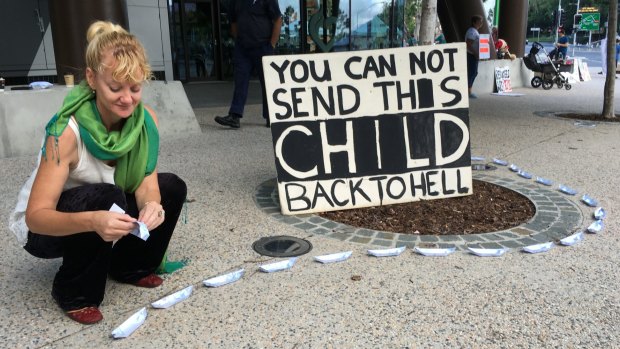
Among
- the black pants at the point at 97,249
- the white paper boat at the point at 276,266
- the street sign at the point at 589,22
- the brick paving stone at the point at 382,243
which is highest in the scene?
the street sign at the point at 589,22

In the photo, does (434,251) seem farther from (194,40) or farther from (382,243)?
(194,40)

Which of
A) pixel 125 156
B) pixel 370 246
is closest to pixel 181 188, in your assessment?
pixel 125 156

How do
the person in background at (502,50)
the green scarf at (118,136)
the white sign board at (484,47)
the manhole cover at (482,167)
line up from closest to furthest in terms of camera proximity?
1. the green scarf at (118,136)
2. the manhole cover at (482,167)
3. the white sign board at (484,47)
4. the person in background at (502,50)

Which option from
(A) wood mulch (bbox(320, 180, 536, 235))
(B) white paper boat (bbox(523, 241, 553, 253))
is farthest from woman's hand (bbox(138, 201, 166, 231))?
(B) white paper boat (bbox(523, 241, 553, 253))

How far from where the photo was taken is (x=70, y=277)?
2115 millimetres

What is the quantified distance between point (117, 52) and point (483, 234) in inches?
92.6

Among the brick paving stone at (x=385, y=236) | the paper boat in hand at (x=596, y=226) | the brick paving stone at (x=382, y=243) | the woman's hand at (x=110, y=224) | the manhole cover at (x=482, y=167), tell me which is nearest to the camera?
the woman's hand at (x=110, y=224)

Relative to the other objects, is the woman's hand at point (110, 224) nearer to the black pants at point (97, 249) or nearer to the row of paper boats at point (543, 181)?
the black pants at point (97, 249)

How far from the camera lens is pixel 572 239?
3.04m

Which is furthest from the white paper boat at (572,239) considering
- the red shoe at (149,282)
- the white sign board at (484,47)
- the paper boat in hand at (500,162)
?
the white sign board at (484,47)

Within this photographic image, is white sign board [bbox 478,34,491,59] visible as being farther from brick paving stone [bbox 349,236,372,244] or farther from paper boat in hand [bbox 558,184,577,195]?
brick paving stone [bbox 349,236,372,244]

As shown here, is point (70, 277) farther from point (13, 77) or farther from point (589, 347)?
point (13, 77)

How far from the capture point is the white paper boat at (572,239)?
3.00 metres

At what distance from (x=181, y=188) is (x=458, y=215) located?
1.97 m
